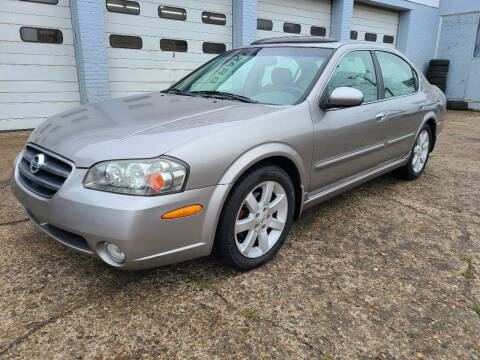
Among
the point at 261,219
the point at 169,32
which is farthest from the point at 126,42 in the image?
the point at 261,219

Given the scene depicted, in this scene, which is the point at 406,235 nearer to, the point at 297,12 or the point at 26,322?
the point at 26,322

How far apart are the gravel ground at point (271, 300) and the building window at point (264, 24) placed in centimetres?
633

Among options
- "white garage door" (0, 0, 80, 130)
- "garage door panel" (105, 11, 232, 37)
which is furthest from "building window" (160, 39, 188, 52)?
"white garage door" (0, 0, 80, 130)

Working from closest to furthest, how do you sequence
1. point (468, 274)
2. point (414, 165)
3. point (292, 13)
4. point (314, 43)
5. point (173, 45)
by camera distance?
point (468, 274) < point (314, 43) < point (414, 165) < point (173, 45) < point (292, 13)

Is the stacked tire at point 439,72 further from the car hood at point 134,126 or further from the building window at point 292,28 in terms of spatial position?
the car hood at point 134,126

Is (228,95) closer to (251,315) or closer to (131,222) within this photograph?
(131,222)

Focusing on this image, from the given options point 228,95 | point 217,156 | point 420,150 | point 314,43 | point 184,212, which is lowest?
point 420,150

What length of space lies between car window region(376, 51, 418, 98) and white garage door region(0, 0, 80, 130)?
4.94m

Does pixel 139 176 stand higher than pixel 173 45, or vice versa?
pixel 173 45

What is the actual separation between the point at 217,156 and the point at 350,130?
1.34 m

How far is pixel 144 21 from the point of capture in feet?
21.9

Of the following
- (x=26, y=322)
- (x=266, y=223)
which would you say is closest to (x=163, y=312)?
(x=26, y=322)

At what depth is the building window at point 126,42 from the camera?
21.2ft

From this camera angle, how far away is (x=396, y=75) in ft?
12.3
